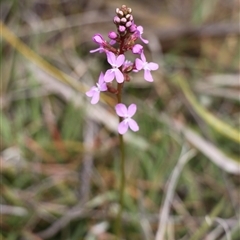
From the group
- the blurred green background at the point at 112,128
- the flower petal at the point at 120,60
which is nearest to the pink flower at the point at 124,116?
the flower petal at the point at 120,60

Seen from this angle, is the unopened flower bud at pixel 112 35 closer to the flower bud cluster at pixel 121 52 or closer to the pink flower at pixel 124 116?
the flower bud cluster at pixel 121 52

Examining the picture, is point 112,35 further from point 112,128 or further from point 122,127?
point 112,128

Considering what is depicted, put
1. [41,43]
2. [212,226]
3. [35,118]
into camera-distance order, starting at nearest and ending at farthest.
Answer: [212,226], [35,118], [41,43]

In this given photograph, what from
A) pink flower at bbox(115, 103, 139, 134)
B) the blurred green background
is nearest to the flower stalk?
pink flower at bbox(115, 103, 139, 134)

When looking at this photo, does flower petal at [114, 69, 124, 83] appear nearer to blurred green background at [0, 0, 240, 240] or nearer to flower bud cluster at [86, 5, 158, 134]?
flower bud cluster at [86, 5, 158, 134]

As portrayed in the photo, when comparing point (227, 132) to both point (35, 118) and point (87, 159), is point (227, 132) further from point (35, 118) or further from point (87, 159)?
point (35, 118)

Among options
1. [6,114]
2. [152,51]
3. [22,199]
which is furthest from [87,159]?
[152,51]
